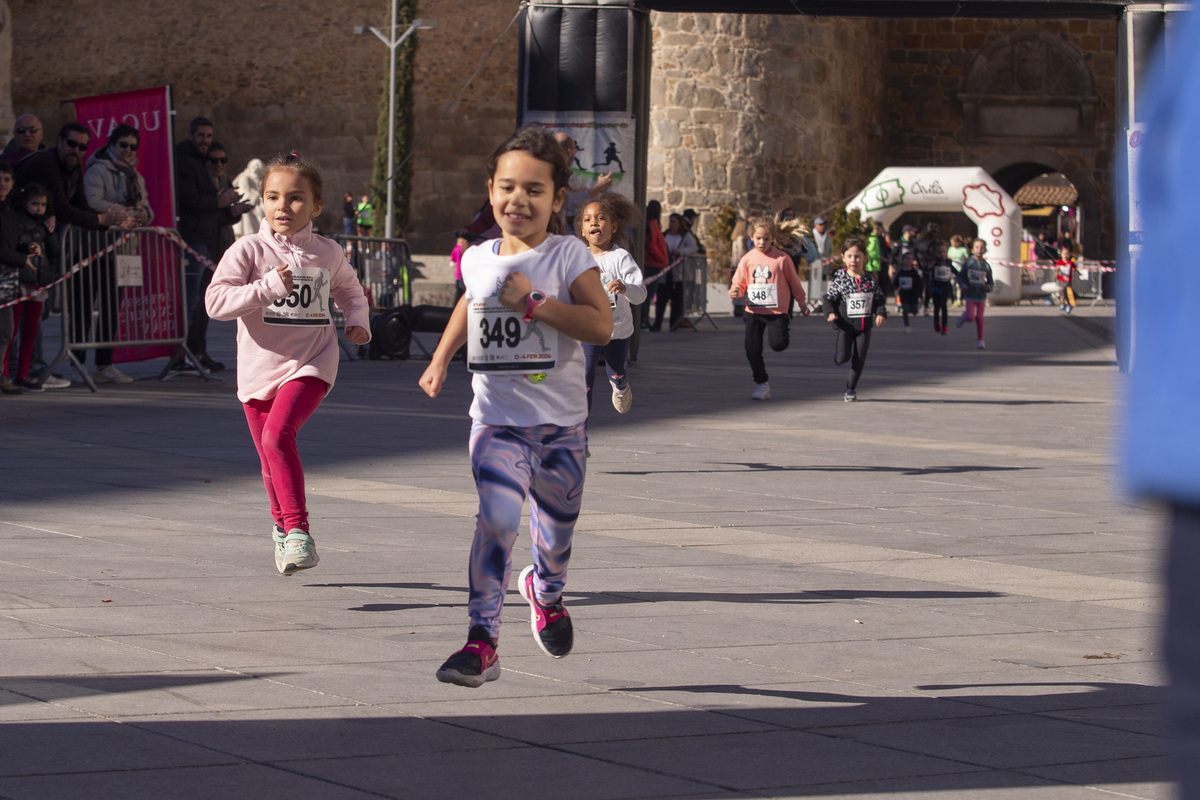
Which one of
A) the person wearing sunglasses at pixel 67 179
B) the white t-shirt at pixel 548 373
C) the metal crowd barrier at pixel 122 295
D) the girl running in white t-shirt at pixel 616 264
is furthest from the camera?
the metal crowd barrier at pixel 122 295

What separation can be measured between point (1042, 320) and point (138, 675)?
1027 inches

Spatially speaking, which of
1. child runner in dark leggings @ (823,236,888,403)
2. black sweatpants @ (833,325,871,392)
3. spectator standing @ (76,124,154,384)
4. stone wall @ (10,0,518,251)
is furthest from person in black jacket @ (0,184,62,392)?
stone wall @ (10,0,518,251)

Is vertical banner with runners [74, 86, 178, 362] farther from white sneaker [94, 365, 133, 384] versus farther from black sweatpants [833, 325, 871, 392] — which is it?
black sweatpants [833, 325, 871, 392]

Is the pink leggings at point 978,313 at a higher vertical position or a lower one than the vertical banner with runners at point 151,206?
lower

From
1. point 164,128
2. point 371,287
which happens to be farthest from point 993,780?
point 371,287

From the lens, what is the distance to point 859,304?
13.1 metres

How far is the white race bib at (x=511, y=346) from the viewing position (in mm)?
4113

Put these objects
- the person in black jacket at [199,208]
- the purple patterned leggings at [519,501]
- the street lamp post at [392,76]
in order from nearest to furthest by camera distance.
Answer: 1. the purple patterned leggings at [519,501]
2. the person in black jacket at [199,208]
3. the street lamp post at [392,76]

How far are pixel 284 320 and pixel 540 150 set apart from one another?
1.71m

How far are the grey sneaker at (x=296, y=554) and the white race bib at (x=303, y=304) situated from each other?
0.72 m

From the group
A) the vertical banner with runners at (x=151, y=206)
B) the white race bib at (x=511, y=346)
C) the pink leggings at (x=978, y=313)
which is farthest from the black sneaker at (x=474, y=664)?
the pink leggings at (x=978, y=313)

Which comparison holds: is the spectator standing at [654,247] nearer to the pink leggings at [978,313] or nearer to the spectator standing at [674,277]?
the spectator standing at [674,277]

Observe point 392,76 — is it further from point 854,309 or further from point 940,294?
point 854,309

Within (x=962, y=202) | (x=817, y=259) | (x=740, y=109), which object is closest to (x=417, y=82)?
(x=740, y=109)
